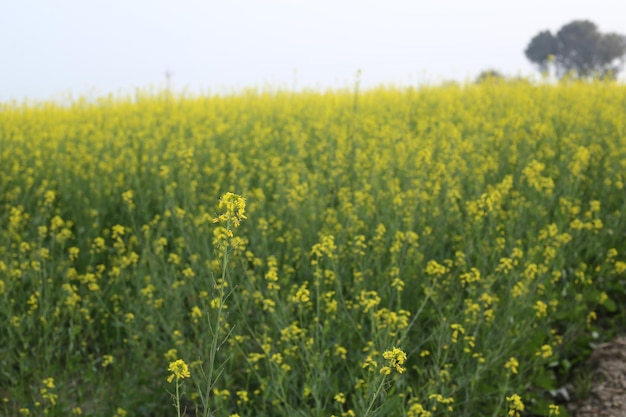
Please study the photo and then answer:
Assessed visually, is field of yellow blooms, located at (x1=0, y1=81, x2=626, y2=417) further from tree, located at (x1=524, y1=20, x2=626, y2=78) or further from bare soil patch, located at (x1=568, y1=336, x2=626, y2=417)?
tree, located at (x1=524, y1=20, x2=626, y2=78)

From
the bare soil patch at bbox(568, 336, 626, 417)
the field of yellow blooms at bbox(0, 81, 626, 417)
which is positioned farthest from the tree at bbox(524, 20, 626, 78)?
the bare soil patch at bbox(568, 336, 626, 417)

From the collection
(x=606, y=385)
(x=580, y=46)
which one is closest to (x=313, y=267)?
(x=606, y=385)

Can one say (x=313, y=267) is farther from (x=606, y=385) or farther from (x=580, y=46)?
(x=580, y=46)

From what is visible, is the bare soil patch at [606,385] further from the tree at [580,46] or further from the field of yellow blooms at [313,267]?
the tree at [580,46]

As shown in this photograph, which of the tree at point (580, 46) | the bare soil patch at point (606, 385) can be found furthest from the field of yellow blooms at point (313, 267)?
the tree at point (580, 46)

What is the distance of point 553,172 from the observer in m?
6.16

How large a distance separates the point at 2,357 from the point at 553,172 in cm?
436

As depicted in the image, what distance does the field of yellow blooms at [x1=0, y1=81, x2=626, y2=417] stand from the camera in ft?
11.7

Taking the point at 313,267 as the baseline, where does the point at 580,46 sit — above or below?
above

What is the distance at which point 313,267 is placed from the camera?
451 centimetres

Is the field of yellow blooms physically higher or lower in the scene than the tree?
lower

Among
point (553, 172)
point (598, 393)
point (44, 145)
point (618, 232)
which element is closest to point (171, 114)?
point (44, 145)

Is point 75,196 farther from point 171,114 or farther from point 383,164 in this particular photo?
point 171,114

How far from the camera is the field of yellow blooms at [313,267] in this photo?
11.7 feet
